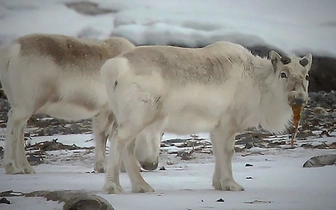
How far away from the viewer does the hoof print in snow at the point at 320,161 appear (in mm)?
2449

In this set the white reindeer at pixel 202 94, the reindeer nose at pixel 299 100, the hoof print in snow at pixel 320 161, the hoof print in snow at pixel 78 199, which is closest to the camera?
the hoof print in snow at pixel 78 199

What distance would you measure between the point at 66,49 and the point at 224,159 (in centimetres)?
92

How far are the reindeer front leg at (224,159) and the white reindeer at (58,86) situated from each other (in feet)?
0.88

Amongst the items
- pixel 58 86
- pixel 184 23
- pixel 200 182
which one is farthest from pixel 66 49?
pixel 200 182

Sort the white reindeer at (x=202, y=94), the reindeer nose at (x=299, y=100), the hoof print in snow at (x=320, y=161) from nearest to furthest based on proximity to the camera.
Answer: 1. the white reindeer at (x=202, y=94)
2. the reindeer nose at (x=299, y=100)
3. the hoof print in snow at (x=320, y=161)

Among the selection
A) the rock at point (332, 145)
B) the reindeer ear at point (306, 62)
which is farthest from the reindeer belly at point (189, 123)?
the rock at point (332, 145)

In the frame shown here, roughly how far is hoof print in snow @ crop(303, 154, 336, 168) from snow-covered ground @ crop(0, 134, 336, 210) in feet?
0.06

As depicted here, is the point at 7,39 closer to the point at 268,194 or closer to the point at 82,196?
the point at 82,196

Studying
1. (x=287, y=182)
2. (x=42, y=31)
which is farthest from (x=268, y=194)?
(x=42, y=31)

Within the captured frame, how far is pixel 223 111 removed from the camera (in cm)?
238

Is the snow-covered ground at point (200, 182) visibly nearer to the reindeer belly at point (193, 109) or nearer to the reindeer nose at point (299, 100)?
the reindeer belly at point (193, 109)

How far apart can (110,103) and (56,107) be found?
34 centimetres

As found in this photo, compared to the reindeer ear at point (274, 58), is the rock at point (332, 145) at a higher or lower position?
lower

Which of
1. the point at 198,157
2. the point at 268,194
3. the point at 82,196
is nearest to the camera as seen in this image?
the point at 82,196
